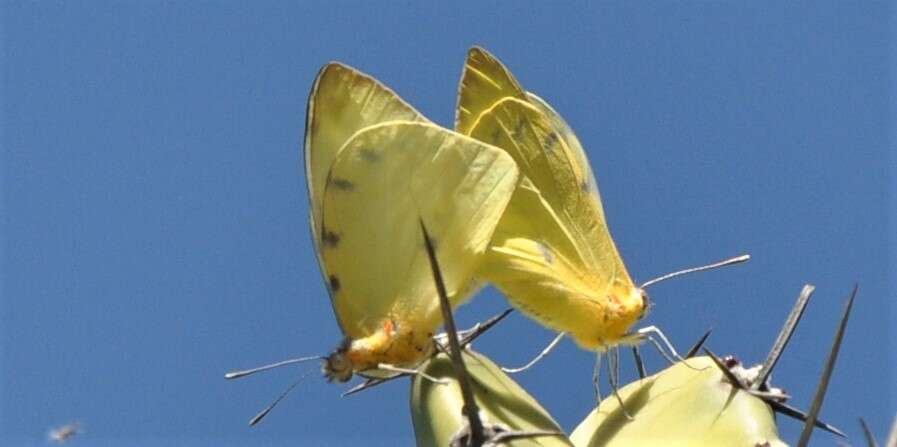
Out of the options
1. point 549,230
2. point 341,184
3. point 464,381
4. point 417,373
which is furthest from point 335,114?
point 464,381

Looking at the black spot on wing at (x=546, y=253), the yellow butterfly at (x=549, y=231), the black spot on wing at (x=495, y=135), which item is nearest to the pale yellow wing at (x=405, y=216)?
the yellow butterfly at (x=549, y=231)

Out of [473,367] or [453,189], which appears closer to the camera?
[473,367]

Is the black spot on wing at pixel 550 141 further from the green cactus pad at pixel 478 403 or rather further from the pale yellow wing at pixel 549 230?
the green cactus pad at pixel 478 403

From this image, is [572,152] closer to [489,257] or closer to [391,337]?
[489,257]

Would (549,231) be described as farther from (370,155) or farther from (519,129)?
(370,155)

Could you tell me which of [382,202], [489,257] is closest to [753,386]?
[489,257]

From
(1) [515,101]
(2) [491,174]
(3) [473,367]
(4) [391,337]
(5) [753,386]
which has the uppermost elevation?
(1) [515,101]
